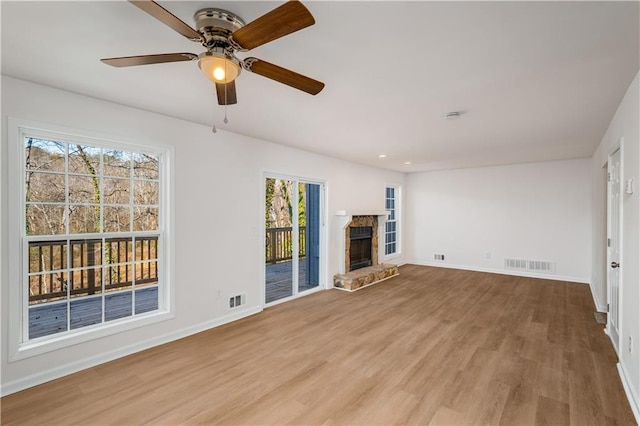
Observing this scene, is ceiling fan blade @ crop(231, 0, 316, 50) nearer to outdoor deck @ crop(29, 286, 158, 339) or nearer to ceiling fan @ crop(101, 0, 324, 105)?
ceiling fan @ crop(101, 0, 324, 105)

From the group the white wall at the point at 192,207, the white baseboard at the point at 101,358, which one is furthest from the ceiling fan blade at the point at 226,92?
the white baseboard at the point at 101,358

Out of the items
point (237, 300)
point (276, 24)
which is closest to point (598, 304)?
point (237, 300)

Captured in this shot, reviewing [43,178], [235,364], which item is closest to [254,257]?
[235,364]

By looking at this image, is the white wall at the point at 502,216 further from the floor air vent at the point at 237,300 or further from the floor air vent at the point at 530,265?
the floor air vent at the point at 237,300

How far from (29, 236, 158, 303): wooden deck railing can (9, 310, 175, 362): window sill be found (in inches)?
13.9

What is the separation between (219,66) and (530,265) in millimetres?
7342

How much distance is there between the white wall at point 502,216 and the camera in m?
5.98

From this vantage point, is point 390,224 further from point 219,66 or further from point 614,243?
point 219,66

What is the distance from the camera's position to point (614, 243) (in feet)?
10.8

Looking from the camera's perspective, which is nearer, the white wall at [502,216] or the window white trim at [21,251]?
the window white trim at [21,251]

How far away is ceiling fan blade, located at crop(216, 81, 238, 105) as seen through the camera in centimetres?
194

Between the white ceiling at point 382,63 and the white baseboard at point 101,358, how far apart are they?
98.4 inches

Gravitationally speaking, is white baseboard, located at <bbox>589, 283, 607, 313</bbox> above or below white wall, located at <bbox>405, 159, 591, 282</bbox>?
below

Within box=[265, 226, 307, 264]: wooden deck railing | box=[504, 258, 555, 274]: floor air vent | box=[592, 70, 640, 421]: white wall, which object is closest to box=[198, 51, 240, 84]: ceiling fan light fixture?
box=[592, 70, 640, 421]: white wall
